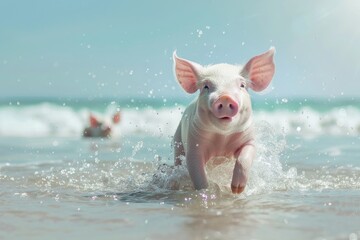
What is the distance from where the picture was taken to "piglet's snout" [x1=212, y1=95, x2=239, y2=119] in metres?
4.43

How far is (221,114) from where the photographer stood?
14.7ft

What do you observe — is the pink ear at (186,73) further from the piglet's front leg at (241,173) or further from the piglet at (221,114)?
the piglet's front leg at (241,173)

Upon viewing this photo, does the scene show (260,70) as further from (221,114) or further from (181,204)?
(181,204)

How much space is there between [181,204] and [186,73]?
1287mm

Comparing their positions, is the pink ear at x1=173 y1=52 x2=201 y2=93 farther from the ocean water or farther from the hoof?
the hoof

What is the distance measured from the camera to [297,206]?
4.34 m

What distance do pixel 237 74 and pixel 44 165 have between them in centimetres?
402

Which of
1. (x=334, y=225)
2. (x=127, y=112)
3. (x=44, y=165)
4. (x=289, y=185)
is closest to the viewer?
A: (x=334, y=225)

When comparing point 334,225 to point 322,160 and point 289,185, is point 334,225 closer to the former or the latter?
point 289,185

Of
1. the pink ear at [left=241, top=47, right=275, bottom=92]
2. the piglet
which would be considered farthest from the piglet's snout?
the pink ear at [left=241, top=47, right=275, bottom=92]

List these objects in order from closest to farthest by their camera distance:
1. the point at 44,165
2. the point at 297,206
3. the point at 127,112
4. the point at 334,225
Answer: the point at 334,225 → the point at 297,206 → the point at 44,165 → the point at 127,112

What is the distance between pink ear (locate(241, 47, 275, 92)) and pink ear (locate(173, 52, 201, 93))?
41cm

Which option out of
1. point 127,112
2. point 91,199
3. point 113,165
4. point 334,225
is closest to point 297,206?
point 334,225

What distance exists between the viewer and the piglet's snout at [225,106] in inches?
175
